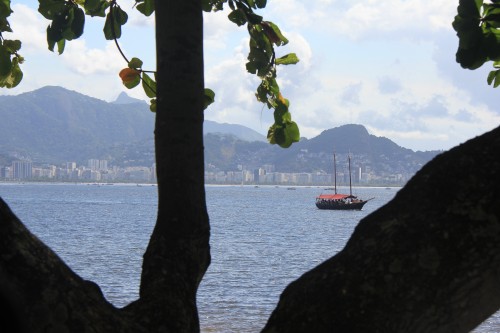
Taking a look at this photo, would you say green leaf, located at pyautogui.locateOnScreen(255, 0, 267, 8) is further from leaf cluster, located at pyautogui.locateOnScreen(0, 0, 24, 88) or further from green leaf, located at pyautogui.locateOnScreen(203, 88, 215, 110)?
leaf cluster, located at pyautogui.locateOnScreen(0, 0, 24, 88)

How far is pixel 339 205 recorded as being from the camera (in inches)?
5017

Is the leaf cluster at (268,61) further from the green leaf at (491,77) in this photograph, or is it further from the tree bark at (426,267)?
the tree bark at (426,267)

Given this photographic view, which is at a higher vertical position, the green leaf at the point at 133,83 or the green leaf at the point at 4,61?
the green leaf at the point at 4,61

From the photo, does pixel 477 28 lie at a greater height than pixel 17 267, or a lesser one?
greater

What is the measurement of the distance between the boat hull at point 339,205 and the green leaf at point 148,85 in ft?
389

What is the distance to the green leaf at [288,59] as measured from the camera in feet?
10.4

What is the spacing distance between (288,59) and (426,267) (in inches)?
75.5

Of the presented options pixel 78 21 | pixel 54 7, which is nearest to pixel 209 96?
pixel 78 21

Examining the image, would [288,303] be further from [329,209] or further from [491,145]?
[329,209]

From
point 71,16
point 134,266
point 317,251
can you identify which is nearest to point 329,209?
Result: point 317,251

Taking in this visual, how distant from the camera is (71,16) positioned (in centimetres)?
309

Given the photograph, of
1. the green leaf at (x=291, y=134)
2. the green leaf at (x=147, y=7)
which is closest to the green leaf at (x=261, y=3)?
the green leaf at (x=291, y=134)

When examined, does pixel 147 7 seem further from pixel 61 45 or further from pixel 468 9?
pixel 468 9

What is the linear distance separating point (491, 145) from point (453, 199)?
6.3 inches
